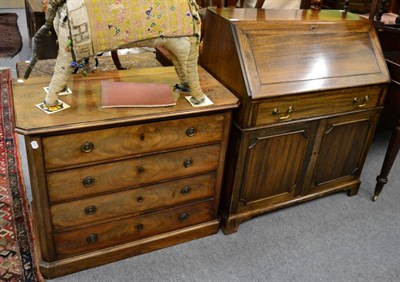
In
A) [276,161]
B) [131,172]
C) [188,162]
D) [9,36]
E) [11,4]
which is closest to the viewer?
[131,172]

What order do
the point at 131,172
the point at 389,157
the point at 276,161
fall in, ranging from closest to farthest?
the point at 131,172, the point at 276,161, the point at 389,157

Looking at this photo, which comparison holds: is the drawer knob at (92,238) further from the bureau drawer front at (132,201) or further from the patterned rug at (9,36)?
the patterned rug at (9,36)

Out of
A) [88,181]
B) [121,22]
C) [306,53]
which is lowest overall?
[88,181]

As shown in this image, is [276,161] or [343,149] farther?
[343,149]

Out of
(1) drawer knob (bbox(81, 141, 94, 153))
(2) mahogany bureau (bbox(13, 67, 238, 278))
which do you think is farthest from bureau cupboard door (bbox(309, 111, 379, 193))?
(1) drawer knob (bbox(81, 141, 94, 153))

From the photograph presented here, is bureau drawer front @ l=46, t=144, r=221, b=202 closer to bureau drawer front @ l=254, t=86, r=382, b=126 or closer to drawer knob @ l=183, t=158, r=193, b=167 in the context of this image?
drawer knob @ l=183, t=158, r=193, b=167

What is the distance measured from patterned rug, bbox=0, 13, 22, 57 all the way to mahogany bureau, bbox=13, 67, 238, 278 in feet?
9.50

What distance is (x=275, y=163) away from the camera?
6.75 feet

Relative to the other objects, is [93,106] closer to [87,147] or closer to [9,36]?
[87,147]

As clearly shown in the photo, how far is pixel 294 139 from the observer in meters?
2.03

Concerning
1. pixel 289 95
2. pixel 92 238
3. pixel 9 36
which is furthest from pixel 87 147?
pixel 9 36

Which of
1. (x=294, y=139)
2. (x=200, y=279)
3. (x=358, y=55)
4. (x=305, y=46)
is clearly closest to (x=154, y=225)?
(x=200, y=279)

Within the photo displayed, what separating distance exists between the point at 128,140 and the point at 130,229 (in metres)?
0.50

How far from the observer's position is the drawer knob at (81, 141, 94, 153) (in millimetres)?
1542
